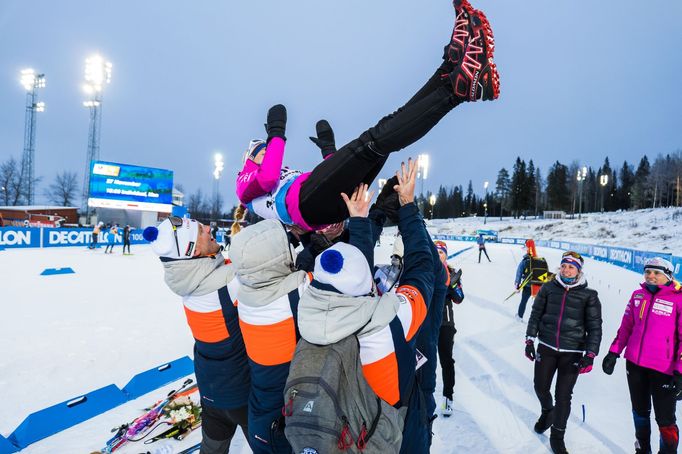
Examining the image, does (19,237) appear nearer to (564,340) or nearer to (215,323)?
(215,323)

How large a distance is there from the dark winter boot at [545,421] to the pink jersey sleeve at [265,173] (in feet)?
12.8

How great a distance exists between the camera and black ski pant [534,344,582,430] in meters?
3.81

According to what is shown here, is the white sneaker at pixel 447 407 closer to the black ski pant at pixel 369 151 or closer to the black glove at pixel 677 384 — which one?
the black glove at pixel 677 384

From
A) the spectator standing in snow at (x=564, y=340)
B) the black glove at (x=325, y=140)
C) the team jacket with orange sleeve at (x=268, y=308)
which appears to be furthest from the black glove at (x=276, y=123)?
the spectator standing in snow at (x=564, y=340)

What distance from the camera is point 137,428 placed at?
3668mm

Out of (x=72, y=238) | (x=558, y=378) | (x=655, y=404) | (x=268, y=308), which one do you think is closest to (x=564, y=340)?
(x=558, y=378)

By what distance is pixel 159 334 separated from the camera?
693 centimetres

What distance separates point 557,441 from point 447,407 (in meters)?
1.18

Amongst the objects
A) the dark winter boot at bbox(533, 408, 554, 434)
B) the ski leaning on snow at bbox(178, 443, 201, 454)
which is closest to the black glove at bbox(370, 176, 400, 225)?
the ski leaning on snow at bbox(178, 443, 201, 454)

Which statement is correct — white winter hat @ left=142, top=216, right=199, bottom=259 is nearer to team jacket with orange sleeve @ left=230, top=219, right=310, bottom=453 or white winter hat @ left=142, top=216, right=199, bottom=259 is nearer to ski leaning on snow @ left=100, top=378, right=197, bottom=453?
team jacket with orange sleeve @ left=230, top=219, right=310, bottom=453

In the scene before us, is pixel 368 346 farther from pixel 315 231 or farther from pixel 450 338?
pixel 450 338

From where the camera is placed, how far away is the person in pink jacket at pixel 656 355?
11.6ft

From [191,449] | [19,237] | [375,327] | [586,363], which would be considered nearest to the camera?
[375,327]

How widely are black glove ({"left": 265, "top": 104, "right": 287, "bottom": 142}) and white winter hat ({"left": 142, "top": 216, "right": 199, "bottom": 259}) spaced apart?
896 millimetres
